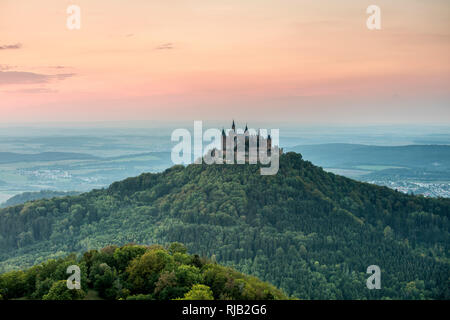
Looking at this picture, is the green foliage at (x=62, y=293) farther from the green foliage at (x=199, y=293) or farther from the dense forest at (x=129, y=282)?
the green foliage at (x=199, y=293)

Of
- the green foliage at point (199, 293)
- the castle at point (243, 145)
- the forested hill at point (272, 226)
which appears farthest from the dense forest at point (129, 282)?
the castle at point (243, 145)

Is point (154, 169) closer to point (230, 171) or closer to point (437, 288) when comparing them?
point (230, 171)

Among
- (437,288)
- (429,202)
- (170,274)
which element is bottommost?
(437,288)

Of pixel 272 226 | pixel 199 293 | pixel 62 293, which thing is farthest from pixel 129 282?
pixel 272 226

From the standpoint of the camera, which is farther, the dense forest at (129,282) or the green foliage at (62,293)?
the dense forest at (129,282)

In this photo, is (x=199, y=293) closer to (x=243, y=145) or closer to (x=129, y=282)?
(x=129, y=282)

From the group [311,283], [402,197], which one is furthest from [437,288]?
[402,197]

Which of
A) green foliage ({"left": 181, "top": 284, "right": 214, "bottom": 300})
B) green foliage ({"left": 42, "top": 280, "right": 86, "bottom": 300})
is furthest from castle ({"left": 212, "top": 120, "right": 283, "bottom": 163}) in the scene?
green foliage ({"left": 42, "top": 280, "right": 86, "bottom": 300})
